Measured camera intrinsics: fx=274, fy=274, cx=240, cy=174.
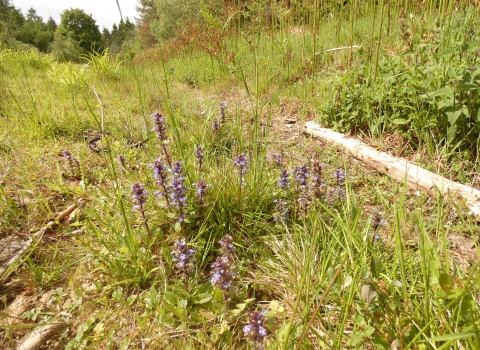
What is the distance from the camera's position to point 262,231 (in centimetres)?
161

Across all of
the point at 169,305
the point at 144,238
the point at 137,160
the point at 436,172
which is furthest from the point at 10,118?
the point at 436,172

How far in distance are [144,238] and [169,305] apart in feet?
1.30

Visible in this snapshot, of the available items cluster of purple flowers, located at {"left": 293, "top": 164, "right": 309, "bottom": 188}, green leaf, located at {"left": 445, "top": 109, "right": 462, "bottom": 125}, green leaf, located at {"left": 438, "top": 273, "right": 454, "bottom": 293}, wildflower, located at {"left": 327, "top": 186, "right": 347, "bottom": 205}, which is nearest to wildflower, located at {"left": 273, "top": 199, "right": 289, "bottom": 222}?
cluster of purple flowers, located at {"left": 293, "top": 164, "right": 309, "bottom": 188}

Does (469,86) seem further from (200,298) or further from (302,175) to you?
(200,298)

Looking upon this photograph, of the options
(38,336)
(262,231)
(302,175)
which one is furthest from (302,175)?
(38,336)

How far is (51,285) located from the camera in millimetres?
1362

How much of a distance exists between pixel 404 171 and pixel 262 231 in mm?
1177

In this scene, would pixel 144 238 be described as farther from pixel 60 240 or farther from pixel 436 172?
pixel 436 172

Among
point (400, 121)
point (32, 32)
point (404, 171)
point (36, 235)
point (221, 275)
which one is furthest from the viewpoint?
point (32, 32)

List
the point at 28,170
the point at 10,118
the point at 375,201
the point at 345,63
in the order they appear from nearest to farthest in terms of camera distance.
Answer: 1. the point at 375,201
2. the point at 28,170
3. the point at 10,118
4. the point at 345,63

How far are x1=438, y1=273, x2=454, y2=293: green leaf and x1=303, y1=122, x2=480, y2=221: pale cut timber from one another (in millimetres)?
695

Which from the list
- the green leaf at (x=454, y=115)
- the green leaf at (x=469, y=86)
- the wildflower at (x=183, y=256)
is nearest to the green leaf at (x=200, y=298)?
the wildflower at (x=183, y=256)

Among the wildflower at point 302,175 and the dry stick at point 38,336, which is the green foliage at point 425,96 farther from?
the dry stick at point 38,336

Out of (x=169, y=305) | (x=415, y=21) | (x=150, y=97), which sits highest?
(x=415, y=21)
